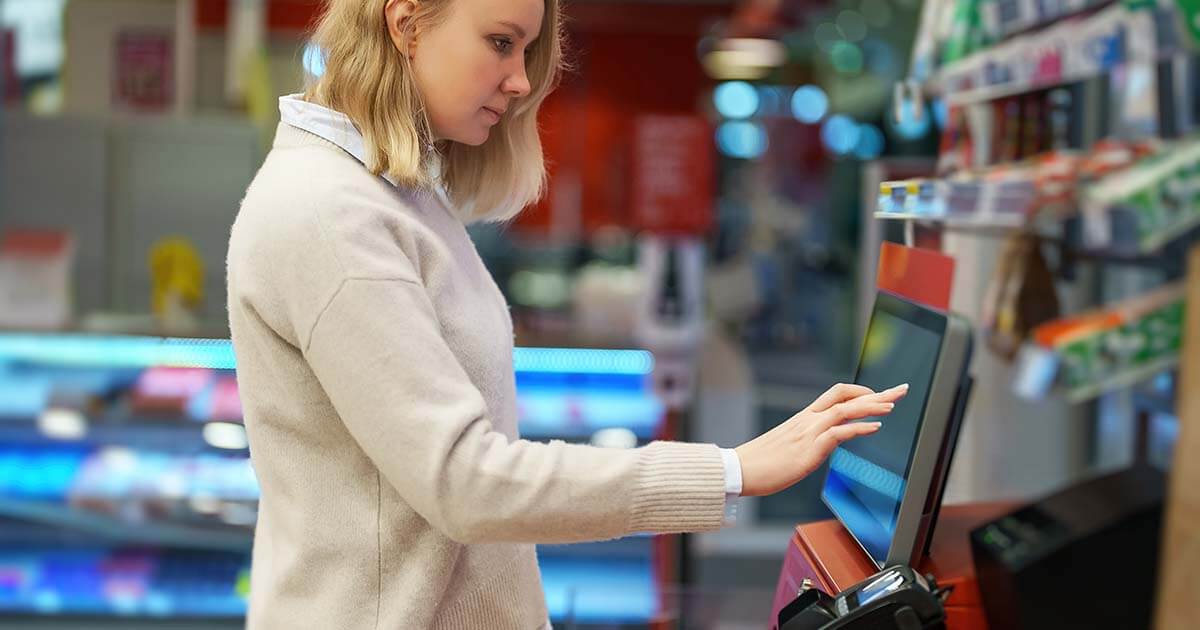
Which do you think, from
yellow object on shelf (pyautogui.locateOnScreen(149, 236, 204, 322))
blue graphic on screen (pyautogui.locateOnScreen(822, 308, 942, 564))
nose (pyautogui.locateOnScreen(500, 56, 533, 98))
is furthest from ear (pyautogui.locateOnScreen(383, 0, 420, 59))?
yellow object on shelf (pyautogui.locateOnScreen(149, 236, 204, 322))

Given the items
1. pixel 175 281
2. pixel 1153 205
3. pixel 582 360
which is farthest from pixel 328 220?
pixel 175 281

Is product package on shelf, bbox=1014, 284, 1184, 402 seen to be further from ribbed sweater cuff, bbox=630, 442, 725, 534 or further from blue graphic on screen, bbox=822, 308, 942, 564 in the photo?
ribbed sweater cuff, bbox=630, 442, 725, 534

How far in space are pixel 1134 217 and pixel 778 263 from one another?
29.3ft

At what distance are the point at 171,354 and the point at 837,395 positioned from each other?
3.23 meters

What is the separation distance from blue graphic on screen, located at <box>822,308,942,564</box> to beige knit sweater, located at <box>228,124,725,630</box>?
0.19 meters

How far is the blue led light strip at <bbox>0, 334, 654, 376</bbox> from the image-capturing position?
161 inches

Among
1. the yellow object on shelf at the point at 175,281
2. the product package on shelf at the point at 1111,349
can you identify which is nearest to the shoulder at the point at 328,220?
the product package on shelf at the point at 1111,349

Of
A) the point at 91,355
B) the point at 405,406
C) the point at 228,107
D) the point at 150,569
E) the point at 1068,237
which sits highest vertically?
the point at 228,107

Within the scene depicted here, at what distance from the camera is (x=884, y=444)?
4.50 feet

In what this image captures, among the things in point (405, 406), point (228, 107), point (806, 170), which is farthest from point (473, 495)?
point (806, 170)

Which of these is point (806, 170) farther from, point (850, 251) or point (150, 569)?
point (150, 569)

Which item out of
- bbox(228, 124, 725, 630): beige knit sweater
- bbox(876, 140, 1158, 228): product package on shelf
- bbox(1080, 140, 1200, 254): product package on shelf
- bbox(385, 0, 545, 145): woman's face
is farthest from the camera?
bbox(876, 140, 1158, 228): product package on shelf

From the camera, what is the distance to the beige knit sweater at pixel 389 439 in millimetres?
1235

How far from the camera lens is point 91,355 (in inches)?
163
